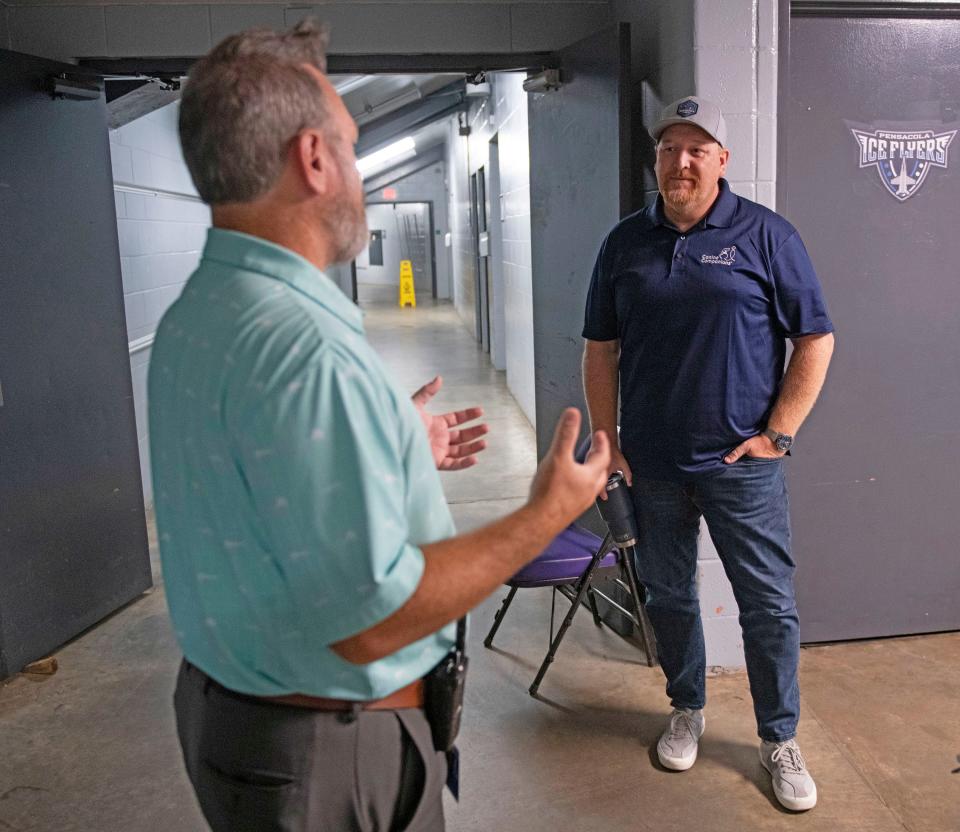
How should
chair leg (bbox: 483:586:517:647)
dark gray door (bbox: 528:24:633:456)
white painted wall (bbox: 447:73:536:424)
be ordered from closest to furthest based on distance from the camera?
1. dark gray door (bbox: 528:24:633:456)
2. chair leg (bbox: 483:586:517:647)
3. white painted wall (bbox: 447:73:536:424)

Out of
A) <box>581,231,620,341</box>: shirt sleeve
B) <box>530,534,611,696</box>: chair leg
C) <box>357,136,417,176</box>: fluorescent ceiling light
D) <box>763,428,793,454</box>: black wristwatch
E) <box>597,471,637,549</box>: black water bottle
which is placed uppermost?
<box>357,136,417,176</box>: fluorescent ceiling light

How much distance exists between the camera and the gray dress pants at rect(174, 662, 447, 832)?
110 centimetres

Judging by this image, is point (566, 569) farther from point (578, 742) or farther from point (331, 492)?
point (331, 492)

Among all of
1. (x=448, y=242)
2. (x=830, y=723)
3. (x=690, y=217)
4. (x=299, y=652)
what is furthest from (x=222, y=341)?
(x=448, y=242)

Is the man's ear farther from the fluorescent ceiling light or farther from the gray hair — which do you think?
the fluorescent ceiling light

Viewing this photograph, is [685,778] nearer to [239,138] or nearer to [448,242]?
[239,138]

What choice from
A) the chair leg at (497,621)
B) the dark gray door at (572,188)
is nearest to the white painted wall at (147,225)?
the dark gray door at (572,188)

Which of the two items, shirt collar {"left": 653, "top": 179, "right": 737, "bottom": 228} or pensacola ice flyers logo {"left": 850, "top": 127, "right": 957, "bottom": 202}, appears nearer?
shirt collar {"left": 653, "top": 179, "right": 737, "bottom": 228}

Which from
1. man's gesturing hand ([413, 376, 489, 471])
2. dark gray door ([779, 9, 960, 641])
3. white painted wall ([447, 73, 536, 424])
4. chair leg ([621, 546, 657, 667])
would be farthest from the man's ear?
white painted wall ([447, 73, 536, 424])

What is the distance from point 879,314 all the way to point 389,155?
1223 cm

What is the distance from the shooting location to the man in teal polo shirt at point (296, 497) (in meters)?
0.93

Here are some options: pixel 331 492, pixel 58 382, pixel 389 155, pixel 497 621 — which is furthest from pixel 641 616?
pixel 389 155

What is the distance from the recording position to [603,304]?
2520 millimetres

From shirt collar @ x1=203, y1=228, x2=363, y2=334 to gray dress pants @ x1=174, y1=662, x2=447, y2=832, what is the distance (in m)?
0.46
